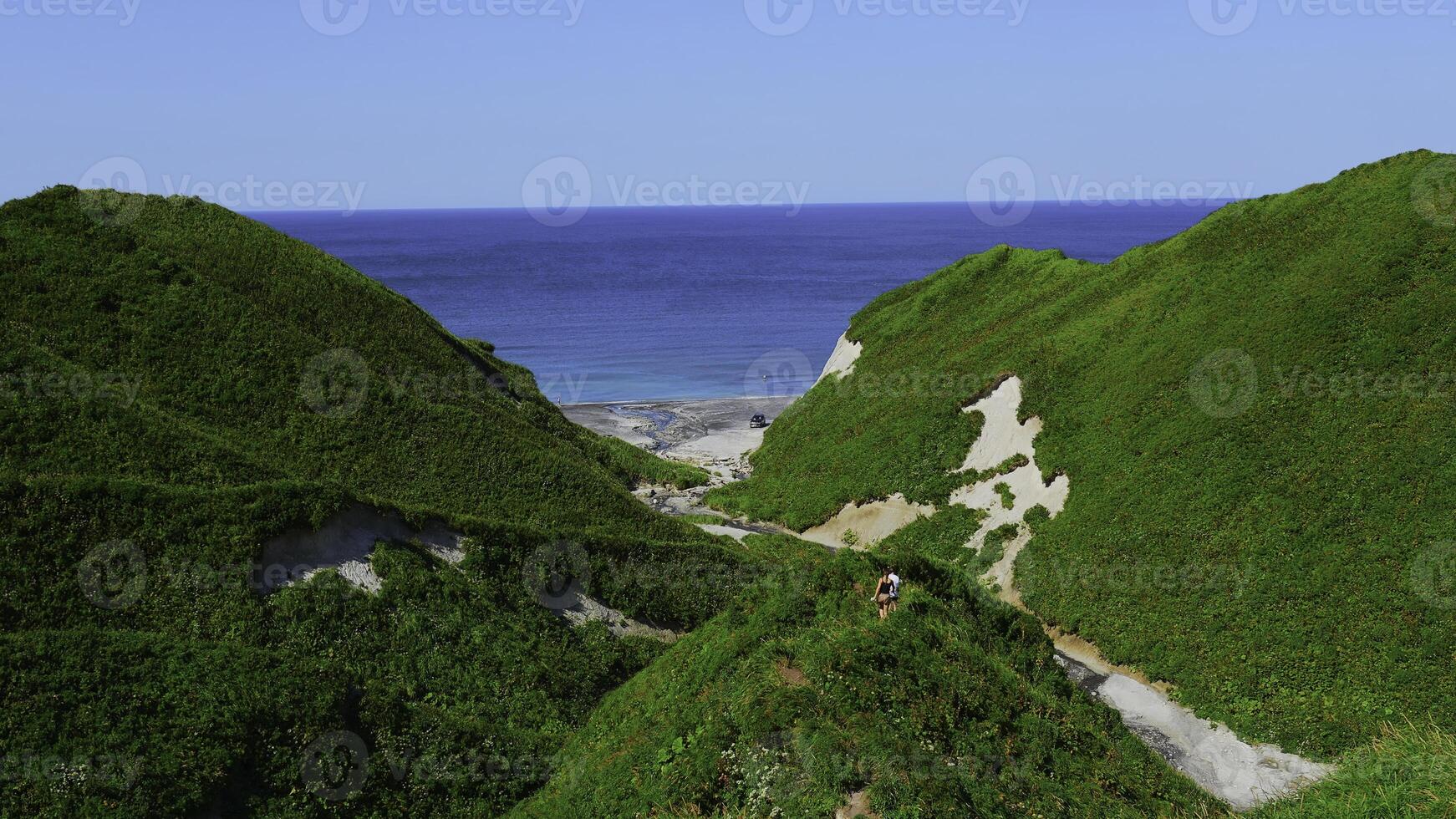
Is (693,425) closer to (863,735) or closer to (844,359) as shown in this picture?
(844,359)

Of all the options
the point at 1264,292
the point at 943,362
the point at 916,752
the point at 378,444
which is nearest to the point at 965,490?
the point at 943,362

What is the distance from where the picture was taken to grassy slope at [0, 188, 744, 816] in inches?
777

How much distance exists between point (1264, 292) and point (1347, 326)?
461 cm

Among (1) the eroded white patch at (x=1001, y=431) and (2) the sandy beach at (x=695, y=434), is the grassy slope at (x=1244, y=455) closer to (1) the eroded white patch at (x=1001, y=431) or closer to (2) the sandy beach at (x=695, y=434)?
(1) the eroded white patch at (x=1001, y=431)

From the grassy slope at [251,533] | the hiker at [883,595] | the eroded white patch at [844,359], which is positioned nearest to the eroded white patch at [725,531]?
the grassy slope at [251,533]

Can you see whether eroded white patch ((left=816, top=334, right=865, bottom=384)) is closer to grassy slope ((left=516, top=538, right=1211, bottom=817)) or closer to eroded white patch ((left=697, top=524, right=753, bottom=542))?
eroded white patch ((left=697, top=524, right=753, bottom=542))

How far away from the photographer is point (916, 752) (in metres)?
16.9

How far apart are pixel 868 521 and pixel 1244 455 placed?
1598cm

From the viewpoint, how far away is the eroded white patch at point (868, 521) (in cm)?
4406

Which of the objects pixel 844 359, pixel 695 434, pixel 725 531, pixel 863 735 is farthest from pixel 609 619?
pixel 695 434

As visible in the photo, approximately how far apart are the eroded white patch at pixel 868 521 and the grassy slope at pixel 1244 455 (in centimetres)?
58

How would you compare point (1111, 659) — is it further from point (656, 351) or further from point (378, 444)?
point (656, 351)

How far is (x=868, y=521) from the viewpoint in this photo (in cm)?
4547

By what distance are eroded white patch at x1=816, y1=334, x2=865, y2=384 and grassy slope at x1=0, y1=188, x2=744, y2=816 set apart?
19.7 m
